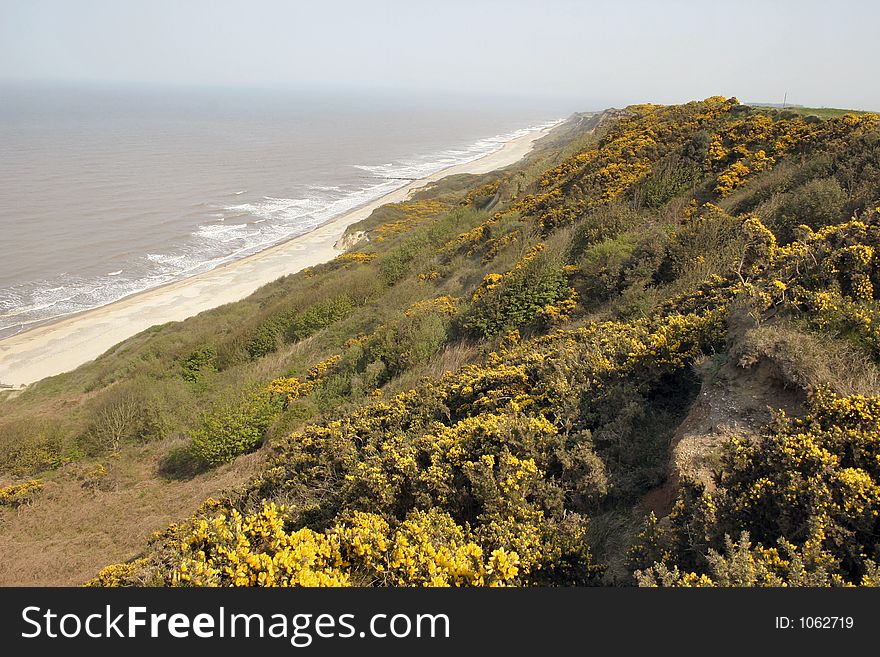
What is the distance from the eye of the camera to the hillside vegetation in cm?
358

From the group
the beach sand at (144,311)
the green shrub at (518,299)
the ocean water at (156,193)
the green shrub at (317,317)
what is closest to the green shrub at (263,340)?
the green shrub at (317,317)

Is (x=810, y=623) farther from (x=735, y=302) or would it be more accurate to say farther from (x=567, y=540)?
(x=735, y=302)

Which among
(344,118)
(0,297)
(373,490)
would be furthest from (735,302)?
(344,118)

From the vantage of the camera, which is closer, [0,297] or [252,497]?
[252,497]

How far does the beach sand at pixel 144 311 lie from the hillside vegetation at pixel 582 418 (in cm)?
800

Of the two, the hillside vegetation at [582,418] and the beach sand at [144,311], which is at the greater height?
the hillside vegetation at [582,418]

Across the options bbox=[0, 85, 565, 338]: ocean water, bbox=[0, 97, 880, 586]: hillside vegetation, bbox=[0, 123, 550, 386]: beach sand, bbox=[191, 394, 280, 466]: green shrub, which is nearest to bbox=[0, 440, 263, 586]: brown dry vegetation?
bbox=[0, 97, 880, 586]: hillside vegetation

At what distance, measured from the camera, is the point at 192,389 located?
14.1 metres

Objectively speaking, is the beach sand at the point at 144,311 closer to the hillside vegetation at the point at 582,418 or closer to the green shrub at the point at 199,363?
the hillside vegetation at the point at 582,418

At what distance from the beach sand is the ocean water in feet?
5.09

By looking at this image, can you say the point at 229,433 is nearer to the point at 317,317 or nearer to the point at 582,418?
the point at 582,418

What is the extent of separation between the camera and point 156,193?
4753 centimetres

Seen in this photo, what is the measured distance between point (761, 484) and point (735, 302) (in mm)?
3391

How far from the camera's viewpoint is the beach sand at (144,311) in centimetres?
2193
